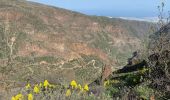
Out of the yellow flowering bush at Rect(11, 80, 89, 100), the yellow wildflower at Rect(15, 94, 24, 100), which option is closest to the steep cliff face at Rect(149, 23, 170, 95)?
the yellow flowering bush at Rect(11, 80, 89, 100)

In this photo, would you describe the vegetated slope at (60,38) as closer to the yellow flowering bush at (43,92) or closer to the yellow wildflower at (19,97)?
the yellow flowering bush at (43,92)

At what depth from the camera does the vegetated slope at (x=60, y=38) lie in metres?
89.3

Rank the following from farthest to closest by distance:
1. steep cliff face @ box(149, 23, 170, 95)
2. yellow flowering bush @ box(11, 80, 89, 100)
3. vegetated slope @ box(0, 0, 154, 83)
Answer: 1. vegetated slope @ box(0, 0, 154, 83)
2. steep cliff face @ box(149, 23, 170, 95)
3. yellow flowering bush @ box(11, 80, 89, 100)

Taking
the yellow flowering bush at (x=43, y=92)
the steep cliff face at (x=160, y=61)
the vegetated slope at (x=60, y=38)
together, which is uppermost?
the steep cliff face at (x=160, y=61)

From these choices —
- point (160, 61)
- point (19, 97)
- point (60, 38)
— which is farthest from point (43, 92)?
point (60, 38)

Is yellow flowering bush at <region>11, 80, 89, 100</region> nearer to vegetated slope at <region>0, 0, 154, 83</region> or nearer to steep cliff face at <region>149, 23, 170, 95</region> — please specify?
steep cliff face at <region>149, 23, 170, 95</region>

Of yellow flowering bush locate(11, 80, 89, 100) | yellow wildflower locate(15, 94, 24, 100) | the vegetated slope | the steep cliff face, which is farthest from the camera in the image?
the vegetated slope

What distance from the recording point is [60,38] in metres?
108

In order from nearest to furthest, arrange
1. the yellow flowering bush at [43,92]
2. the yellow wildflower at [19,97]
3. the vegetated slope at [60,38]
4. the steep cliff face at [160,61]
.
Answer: the yellow wildflower at [19,97], the yellow flowering bush at [43,92], the steep cliff face at [160,61], the vegetated slope at [60,38]

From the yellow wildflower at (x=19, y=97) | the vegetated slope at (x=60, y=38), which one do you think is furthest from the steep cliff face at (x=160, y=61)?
the vegetated slope at (x=60, y=38)

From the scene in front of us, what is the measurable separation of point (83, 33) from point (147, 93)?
112941 millimetres

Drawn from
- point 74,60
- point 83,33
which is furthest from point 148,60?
point 83,33

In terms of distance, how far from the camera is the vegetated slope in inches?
3516

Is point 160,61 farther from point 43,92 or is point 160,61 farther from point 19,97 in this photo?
point 19,97
